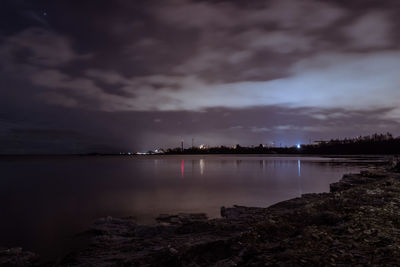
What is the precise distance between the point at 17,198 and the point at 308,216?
37362 millimetres

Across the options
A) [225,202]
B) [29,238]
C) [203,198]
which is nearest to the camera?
[29,238]

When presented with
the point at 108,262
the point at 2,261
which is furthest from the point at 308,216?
the point at 2,261

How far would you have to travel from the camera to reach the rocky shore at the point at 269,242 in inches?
323

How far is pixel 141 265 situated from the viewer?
10211 millimetres

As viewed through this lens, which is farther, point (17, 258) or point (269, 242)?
point (17, 258)

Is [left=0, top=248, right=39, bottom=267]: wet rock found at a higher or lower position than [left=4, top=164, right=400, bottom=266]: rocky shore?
lower

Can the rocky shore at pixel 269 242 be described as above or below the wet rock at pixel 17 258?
above

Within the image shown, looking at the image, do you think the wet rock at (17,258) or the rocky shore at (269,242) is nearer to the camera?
the rocky shore at (269,242)

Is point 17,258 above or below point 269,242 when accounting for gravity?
below

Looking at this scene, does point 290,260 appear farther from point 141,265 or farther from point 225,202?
point 225,202

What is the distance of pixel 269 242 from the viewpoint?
1038 centimetres

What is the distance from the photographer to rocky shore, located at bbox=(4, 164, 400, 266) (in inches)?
323

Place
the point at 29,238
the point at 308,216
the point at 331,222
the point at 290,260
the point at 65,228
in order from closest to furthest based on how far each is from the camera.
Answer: the point at 290,260 < the point at 331,222 < the point at 308,216 < the point at 29,238 < the point at 65,228

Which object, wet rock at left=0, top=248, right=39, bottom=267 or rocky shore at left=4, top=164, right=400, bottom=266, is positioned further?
wet rock at left=0, top=248, right=39, bottom=267
